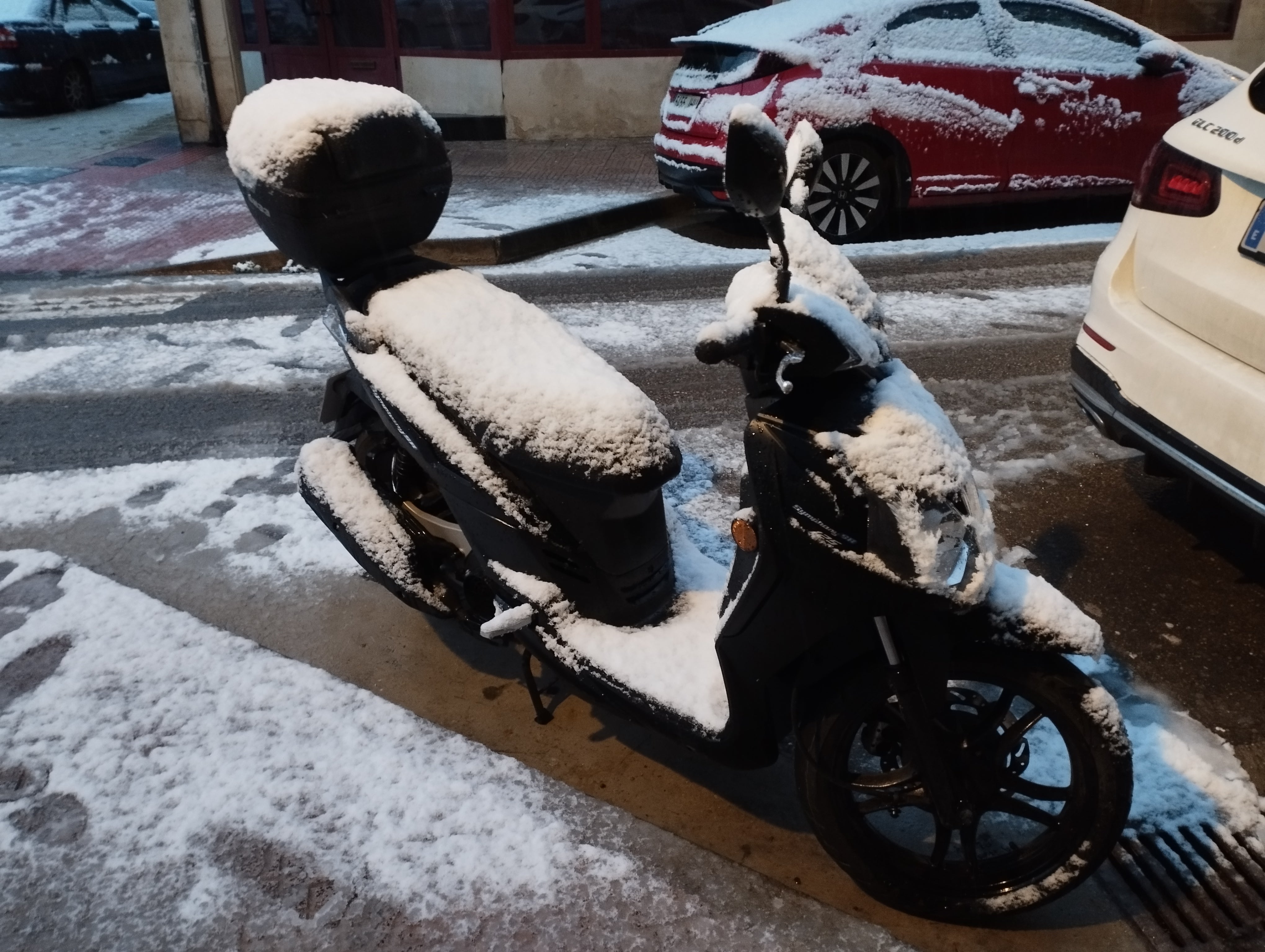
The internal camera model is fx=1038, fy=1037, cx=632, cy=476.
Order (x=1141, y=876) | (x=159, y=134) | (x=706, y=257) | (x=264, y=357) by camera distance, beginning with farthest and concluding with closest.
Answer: (x=159, y=134), (x=706, y=257), (x=264, y=357), (x=1141, y=876)

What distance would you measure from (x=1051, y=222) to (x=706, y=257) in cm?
311

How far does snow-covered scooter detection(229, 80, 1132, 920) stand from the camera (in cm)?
196

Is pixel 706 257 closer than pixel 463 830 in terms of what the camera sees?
No

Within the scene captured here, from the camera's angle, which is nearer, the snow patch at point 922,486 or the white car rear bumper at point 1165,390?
the snow patch at point 922,486

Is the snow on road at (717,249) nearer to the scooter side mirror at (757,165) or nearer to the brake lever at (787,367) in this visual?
the brake lever at (787,367)

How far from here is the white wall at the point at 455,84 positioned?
12117mm

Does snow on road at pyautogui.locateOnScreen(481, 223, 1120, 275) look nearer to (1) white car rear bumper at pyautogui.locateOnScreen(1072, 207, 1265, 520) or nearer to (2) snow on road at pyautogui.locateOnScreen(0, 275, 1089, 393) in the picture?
(2) snow on road at pyautogui.locateOnScreen(0, 275, 1089, 393)

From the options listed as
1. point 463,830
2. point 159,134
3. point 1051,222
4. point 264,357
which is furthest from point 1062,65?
point 159,134

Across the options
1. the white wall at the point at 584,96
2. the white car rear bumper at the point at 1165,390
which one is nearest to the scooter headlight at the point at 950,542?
the white car rear bumper at the point at 1165,390

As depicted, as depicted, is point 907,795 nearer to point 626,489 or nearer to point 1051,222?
point 626,489

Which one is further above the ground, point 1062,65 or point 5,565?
point 1062,65

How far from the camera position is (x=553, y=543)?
257 centimetres

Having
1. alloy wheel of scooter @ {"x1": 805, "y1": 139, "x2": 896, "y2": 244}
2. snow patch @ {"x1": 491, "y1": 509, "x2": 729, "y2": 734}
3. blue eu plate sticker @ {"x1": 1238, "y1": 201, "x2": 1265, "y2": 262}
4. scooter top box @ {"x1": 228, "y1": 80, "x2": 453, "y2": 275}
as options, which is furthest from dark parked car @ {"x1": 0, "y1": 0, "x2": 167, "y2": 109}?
blue eu plate sticker @ {"x1": 1238, "y1": 201, "x2": 1265, "y2": 262}

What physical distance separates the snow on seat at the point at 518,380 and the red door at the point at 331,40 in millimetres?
10833
